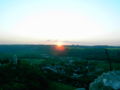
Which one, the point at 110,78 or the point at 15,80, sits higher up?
the point at 110,78

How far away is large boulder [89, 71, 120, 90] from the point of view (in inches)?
Answer: 332

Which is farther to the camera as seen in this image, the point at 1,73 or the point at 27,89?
the point at 1,73

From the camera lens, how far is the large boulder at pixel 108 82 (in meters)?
8.42

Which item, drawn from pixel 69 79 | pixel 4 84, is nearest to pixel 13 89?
pixel 4 84

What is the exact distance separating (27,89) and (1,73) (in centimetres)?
704

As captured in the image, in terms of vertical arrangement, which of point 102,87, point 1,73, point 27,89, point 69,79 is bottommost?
point 69,79

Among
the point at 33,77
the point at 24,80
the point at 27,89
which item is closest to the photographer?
the point at 27,89

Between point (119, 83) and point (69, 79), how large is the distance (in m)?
62.4

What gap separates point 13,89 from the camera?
30.3 m

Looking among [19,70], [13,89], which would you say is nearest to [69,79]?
[19,70]

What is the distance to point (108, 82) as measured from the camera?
876 cm

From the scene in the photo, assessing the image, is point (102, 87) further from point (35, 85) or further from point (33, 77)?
point (33, 77)

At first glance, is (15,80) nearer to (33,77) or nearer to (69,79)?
(33,77)

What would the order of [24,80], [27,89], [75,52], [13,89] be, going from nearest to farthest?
→ [13,89] → [27,89] → [24,80] → [75,52]
